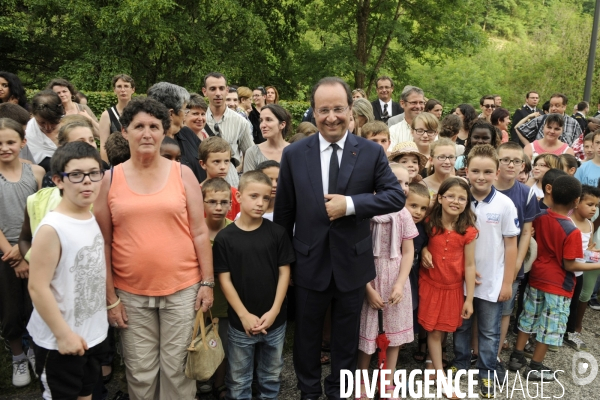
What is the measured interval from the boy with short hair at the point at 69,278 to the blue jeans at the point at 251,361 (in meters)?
0.88

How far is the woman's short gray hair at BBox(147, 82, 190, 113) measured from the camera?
371 centimetres

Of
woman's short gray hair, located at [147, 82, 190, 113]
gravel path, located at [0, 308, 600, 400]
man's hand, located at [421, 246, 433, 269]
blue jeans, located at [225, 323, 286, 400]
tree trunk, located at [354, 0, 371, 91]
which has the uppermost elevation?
tree trunk, located at [354, 0, 371, 91]

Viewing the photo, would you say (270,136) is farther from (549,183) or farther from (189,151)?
(549,183)

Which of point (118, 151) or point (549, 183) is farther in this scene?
point (549, 183)

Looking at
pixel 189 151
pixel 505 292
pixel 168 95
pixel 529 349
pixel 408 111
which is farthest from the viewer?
pixel 408 111

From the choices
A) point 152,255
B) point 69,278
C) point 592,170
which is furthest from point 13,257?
point 592,170

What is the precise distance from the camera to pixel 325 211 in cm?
285

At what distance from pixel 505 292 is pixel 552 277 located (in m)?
0.64

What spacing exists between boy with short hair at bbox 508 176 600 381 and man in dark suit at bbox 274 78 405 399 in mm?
1811

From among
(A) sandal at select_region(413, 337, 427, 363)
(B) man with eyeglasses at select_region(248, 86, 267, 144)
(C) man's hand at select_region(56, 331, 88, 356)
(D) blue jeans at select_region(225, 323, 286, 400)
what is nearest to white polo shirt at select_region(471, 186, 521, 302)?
(A) sandal at select_region(413, 337, 427, 363)

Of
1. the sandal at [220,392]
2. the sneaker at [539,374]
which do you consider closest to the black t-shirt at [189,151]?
the sandal at [220,392]

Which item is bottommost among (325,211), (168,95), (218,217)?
(218,217)

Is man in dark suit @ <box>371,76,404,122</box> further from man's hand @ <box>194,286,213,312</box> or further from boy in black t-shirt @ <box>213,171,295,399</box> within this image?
man's hand @ <box>194,286,213,312</box>

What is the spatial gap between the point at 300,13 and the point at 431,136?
14441mm
